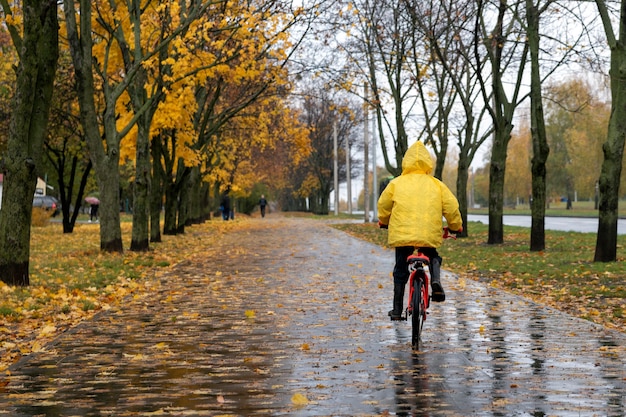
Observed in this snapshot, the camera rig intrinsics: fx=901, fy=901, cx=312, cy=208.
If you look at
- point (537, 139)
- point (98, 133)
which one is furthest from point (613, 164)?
point (98, 133)

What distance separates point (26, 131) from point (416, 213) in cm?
768

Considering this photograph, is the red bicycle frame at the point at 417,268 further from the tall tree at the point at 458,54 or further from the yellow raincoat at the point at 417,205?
the tall tree at the point at 458,54

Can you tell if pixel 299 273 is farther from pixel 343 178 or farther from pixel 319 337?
pixel 343 178

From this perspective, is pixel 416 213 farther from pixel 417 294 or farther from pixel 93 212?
pixel 93 212

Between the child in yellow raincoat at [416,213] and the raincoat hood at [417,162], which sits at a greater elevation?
the raincoat hood at [417,162]

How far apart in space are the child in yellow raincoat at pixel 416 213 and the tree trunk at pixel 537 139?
12455 mm

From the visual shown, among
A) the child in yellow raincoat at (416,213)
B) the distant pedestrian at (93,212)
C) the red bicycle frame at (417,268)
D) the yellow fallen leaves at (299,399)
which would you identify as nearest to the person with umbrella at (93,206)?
the distant pedestrian at (93,212)

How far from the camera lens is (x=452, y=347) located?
8.80m

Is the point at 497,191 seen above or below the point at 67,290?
above

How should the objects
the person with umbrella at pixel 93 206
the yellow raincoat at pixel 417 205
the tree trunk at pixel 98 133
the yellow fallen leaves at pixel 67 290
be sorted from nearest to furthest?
the yellow raincoat at pixel 417 205 < the yellow fallen leaves at pixel 67 290 < the tree trunk at pixel 98 133 < the person with umbrella at pixel 93 206

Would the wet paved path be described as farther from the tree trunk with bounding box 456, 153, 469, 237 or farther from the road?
the road

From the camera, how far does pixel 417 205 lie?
9.05 metres

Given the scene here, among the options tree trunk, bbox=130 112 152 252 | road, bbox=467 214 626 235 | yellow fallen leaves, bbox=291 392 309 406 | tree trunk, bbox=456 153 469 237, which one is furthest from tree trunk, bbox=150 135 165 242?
yellow fallen leaves, bbox=291 392 309 406

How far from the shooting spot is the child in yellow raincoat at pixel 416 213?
8977mm
